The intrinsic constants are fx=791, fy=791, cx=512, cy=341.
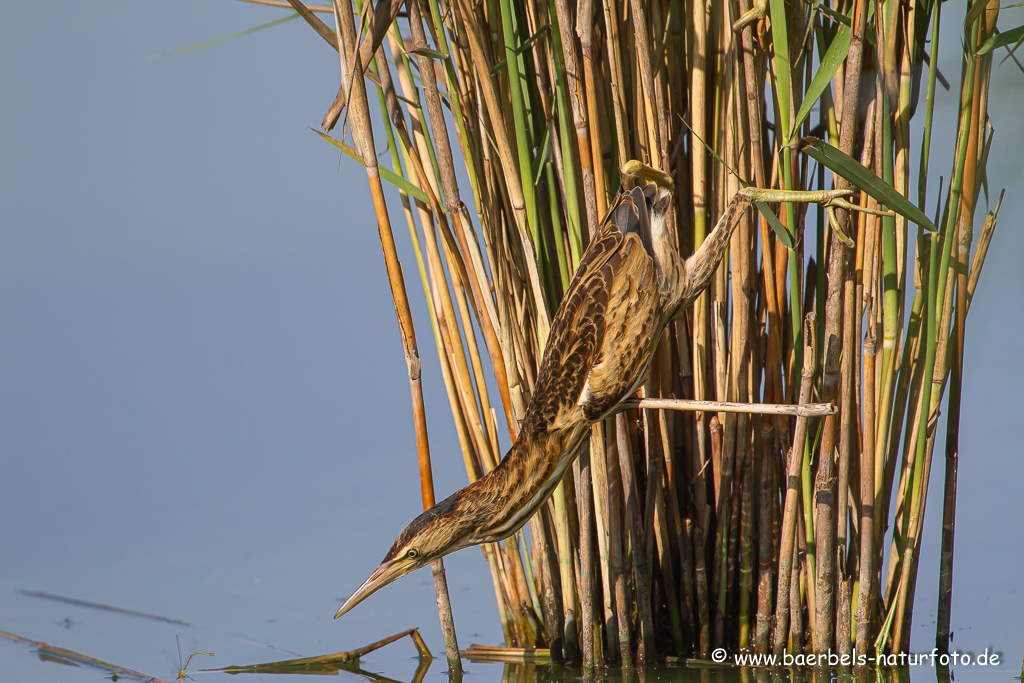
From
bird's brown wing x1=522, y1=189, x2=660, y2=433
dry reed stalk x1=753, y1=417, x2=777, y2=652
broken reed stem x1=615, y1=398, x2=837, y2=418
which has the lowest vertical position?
dry reed stalk x1=753, y1=417, x2=777, y2=652

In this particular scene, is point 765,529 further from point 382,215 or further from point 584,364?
point 382,215

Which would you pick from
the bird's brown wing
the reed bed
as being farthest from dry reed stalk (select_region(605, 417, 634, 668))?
the bird's brown wing

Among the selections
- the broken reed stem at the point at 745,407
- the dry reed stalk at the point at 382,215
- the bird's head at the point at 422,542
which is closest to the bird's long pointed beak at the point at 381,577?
the bird's head at the point at 422,542

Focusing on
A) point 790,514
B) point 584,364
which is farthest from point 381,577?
point 790,514

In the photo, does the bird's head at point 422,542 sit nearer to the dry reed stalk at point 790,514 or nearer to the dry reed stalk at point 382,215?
the dry reed stalk at point 382,215

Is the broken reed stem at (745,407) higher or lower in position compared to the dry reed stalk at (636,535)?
higher

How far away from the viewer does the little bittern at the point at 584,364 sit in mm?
1279

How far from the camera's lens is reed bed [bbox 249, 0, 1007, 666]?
1417mm

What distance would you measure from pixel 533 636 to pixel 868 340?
3.13 feet

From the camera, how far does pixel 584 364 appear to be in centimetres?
134

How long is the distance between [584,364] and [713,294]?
43cm

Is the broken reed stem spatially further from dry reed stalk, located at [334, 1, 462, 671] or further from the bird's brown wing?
dry reed stalk, located at [334, 1, 462, 671]

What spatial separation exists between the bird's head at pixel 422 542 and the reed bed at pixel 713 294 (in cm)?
10

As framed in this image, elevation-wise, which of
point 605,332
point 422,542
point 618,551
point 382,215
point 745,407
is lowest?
point 618,551
